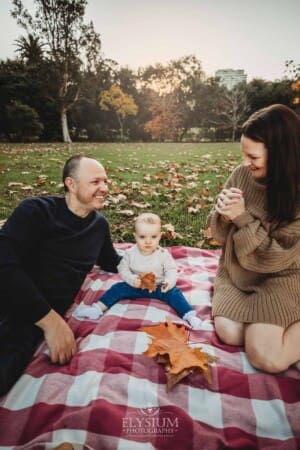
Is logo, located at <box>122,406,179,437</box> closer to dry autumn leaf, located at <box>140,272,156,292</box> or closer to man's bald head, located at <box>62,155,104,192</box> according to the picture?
dry autumn leaf, located at <box>140,272,156,292</box>

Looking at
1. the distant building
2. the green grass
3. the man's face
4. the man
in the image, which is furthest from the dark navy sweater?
the distant building

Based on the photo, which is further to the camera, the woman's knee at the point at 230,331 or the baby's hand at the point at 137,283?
the baby's hand at the point at 137,283

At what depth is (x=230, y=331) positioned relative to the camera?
1574 millimetres

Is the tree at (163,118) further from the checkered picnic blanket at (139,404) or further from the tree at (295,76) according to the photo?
the checkered picnic blanket at (139,404)

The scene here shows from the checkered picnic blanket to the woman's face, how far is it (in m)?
0.93

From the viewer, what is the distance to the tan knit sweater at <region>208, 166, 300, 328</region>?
1522 mm

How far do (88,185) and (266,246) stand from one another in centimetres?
103

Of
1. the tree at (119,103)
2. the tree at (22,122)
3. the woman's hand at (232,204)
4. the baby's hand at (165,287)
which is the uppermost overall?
the tree at (119,103)

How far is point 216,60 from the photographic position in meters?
4.35

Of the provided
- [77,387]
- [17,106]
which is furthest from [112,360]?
[17,106]

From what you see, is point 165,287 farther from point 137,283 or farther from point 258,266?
point 258,266

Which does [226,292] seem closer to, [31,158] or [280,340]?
[280,340]

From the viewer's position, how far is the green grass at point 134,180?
11.0 ft

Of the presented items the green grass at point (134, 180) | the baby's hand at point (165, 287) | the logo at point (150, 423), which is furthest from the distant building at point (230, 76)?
the logo at point (150, 423)
